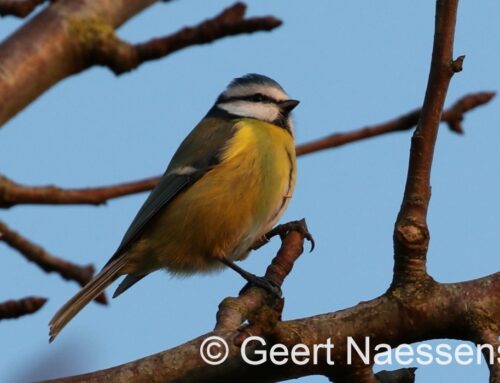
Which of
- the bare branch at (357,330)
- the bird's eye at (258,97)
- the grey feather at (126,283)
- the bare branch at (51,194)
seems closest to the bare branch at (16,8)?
the bare branch at (51,194)

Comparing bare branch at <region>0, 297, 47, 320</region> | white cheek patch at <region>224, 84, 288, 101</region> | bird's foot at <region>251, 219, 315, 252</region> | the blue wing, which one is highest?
white cheek patch at <region>224, 84, 288, 101</region>

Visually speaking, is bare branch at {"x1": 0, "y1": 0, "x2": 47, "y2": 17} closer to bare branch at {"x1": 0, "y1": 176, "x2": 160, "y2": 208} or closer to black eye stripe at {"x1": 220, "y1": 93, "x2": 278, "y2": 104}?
bare branch at {"x1": 0, "y1": 176, "x2": 160, "y2": 208}

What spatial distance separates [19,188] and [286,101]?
2226 millimetres

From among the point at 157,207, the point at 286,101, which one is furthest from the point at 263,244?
the point at 286,101

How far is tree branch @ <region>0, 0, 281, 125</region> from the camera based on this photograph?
2.73 m

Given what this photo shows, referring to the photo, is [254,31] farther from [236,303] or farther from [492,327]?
[492,327]

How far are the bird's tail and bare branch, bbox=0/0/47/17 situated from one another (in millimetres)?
1010

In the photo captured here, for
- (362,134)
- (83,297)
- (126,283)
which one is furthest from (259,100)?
(362,134)

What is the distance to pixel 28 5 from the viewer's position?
294cm

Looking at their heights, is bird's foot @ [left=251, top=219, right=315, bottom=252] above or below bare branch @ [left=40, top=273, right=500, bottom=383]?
above

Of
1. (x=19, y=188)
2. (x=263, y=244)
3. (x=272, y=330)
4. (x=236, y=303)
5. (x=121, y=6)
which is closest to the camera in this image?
(x=272, y=330)

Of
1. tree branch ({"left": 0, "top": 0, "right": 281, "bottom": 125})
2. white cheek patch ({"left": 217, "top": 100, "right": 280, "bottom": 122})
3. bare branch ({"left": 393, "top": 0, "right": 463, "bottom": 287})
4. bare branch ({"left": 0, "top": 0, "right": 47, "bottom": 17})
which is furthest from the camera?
white cheek patch ({"left": 217, "top": 100, "right": 280, "bottom": 122})

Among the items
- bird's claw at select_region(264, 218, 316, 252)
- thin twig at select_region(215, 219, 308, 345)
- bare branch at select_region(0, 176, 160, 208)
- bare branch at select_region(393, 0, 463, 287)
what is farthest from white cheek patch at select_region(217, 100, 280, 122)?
bare branch at select_region(393, 0, 463, 287)

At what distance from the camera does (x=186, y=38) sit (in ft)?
9.14
